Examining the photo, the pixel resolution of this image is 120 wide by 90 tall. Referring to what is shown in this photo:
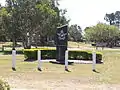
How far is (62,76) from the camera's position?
16.3 meters

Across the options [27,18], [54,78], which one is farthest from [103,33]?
[54,78]

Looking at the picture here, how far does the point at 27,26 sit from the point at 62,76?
92.0 ft

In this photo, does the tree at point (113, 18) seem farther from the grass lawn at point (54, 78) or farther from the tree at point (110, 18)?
the grass lawn at point (54, 78)

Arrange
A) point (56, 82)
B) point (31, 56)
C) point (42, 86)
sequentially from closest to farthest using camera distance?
point (42, 86) < point (56, 82) < point (31, 56)

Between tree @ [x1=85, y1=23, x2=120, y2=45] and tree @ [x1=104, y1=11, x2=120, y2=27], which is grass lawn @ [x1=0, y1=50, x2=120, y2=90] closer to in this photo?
tree @ [x1=85, y1=23, x2=120, y2=45]

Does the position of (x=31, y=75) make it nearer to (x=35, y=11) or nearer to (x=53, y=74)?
(x=53, y=74)

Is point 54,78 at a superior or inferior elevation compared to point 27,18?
inferior

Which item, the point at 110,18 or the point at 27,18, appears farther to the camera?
the point at 110,18

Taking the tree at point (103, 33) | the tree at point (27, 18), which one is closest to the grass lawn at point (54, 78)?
the tree at point (27, 18)

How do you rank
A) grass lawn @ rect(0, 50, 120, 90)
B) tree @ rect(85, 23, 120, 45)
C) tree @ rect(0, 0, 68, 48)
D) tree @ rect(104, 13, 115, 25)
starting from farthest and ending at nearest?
tree @ rect(104, 13, 115, 25)
tree @ rect(85, 23, 120, 45)
tree @ rect(0, 0, 68, 48)
grass lawn @ rect(0, 50, 120, 90)


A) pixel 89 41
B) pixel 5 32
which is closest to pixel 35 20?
pixel 5 32

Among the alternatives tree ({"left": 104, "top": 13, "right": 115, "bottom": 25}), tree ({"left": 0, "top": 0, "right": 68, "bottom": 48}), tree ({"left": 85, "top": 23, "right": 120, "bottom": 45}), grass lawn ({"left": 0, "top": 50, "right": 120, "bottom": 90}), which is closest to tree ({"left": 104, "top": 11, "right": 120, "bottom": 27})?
tree ({"left": 104, "top": 13, "right": 115, "bottom": 25})

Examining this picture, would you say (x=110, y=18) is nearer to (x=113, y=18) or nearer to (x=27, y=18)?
(x=113, y=18)

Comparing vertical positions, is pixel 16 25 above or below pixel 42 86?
above
